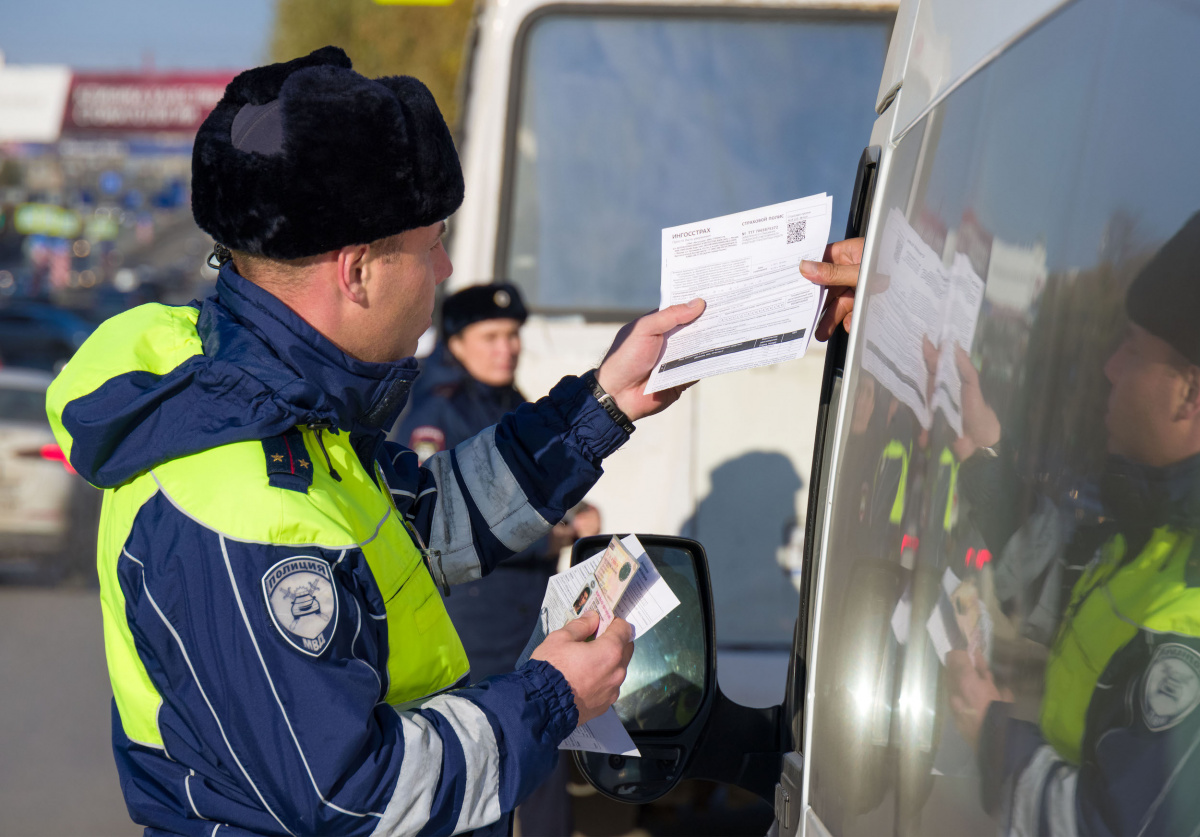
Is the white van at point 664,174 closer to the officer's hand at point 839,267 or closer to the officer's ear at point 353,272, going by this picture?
the officer's hand at point 839,267

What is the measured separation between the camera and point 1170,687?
884 mm

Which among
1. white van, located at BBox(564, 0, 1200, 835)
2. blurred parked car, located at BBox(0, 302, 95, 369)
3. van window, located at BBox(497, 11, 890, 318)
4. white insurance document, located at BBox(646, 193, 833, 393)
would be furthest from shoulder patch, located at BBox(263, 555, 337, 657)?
blurred parked car, located at BBox(0, 302, 95, 369)

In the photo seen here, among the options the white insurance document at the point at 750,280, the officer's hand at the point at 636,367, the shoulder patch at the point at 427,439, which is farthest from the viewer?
the shoulder patch at the point at 427,439

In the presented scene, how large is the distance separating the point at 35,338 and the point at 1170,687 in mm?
21876

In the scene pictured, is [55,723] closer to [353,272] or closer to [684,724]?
[684,724]

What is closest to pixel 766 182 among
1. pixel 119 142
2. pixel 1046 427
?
pixel 1046 427

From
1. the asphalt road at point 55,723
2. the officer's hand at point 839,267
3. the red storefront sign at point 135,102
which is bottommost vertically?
the asphalt road at point 55,723

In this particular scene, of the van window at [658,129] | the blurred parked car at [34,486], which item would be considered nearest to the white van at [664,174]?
the van window at [658,129]

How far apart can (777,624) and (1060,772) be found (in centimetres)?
302

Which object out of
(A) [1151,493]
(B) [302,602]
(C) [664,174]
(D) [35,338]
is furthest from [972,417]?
(D) [35,338]

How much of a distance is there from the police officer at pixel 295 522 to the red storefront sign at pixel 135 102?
Result: 35.6 m

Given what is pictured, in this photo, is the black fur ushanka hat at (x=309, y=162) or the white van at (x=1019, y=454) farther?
the black fur ushanka hat at (x=309, y=162)

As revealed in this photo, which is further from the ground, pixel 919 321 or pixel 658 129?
pixel 658 129

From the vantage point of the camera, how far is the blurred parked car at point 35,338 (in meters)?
19.8
